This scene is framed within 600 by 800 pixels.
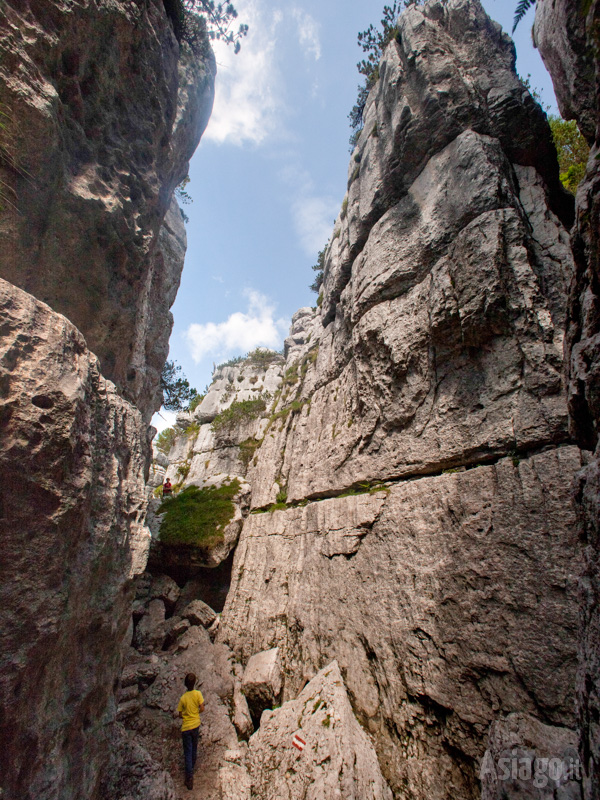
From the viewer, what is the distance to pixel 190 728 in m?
7.46

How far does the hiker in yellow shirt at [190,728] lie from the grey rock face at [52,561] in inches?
127

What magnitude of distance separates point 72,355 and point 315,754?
734 centimetres

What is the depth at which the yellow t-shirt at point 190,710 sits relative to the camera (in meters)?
7.52

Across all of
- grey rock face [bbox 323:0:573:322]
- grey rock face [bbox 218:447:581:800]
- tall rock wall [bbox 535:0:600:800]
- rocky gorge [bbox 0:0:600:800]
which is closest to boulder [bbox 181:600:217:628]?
rocky gorge [bbox 0:0:600:800]

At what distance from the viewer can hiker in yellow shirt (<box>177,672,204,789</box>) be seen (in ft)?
23.6

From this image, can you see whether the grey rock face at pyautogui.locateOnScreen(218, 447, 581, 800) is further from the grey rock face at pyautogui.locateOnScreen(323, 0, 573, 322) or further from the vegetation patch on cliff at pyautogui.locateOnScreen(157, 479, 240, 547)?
the grey rock face at pyautogui.locateOnScreen(323, 0, 573, 322)

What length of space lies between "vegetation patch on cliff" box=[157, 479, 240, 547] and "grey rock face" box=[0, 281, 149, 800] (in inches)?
332

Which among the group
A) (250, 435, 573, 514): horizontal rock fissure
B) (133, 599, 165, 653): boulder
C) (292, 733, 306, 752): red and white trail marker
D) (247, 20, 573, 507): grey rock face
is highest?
(247, 20, 573, 507): grey rock face

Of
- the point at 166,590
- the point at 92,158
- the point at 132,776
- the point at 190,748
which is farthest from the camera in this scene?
the point at 166,590

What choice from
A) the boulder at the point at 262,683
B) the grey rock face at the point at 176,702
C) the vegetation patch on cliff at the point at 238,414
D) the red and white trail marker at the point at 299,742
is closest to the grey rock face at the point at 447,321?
the boulder at the point at 262,683

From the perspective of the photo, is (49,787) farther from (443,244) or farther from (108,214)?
(443,244)

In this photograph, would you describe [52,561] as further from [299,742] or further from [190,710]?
[190,710]

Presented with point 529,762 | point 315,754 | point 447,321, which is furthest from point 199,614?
point 447,321

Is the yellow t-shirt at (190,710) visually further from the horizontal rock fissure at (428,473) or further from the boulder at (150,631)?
the horizontal rock fissure at (428,473)
